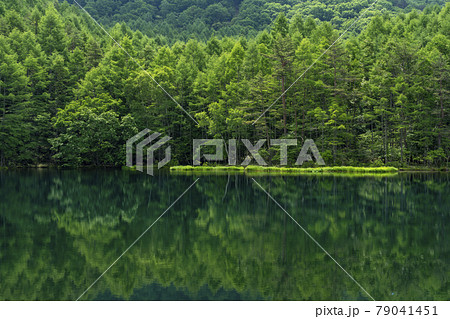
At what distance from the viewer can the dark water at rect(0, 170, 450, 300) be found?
757 cm

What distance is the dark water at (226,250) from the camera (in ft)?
24.8

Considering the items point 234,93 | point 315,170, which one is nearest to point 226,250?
point 315,170

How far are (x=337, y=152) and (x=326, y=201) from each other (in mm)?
26988

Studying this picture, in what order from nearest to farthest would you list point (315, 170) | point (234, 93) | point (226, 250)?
point (226, 250) → point (315, 170) → point (234, 93)

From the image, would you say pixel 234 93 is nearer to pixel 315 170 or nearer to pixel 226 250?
pixel 315 170

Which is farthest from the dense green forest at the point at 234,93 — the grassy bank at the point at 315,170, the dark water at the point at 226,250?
the dark water at the point at 226,250

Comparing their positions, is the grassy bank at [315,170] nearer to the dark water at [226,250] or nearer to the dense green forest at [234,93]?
the dense green forest at [234,93]

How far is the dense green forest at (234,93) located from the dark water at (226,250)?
27666 millimetres

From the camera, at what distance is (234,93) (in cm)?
4919

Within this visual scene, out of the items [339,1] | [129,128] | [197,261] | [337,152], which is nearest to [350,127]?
[337,152]

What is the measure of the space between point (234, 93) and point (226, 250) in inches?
1573

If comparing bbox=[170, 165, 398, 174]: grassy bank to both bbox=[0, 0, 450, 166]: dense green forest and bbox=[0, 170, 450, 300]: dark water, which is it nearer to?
bbox=[0, 0, 450, 166]: dense green forest

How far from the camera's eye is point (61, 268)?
8.61 meters

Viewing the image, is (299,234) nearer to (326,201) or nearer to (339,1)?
(326,201)
